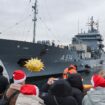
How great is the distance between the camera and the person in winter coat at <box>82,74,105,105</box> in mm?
5109

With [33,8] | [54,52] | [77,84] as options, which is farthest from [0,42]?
[77,84]

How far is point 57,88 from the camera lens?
5.41m

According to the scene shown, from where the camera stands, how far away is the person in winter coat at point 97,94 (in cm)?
511

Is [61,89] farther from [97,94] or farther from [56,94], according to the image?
[97,94]

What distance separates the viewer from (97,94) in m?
5.13

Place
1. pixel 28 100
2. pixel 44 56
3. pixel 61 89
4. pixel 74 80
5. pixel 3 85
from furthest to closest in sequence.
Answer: pixel 44 56, pixel 3 85, pixel 74 80, pixel 61 89, pixel 28 100

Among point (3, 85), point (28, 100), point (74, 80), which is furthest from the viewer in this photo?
point (3, 85)

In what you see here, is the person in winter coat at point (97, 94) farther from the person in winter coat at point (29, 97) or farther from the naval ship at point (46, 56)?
the naval ship at point (46, 56)

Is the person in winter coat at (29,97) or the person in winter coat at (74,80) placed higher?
the person in winter coat at (74,80)

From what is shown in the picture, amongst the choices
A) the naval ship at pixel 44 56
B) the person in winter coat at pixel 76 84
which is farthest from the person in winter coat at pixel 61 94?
the naval ship at pixel 44 56

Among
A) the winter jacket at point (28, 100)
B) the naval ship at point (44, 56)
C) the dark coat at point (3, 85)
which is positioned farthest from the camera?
the naval ship at point (44, 56)

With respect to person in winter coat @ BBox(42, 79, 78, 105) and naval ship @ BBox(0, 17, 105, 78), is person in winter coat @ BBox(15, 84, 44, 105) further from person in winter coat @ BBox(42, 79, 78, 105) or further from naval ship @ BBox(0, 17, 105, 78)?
naval ship @ BBox(0, 17, 105, 78)

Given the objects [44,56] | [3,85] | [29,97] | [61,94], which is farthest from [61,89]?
[44,56]

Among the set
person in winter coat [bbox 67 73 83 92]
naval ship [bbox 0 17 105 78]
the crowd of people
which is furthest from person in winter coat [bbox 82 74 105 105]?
naval ship [bbox 0 17 105 78]
